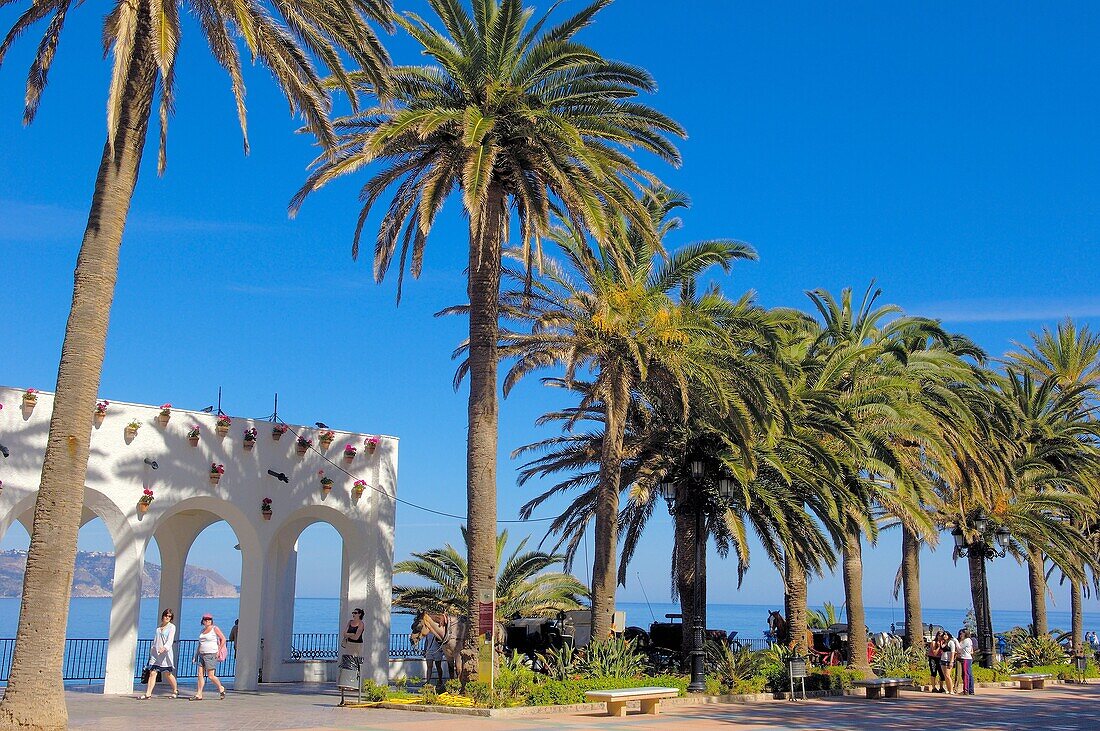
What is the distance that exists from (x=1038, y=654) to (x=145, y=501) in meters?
30.8

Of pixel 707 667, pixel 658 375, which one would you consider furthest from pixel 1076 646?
pixel 658 375

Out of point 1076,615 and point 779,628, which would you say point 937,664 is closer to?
point 779,628

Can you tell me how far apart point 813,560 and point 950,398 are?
21.2 feet

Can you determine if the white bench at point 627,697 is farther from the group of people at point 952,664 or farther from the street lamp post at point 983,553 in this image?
the street lamp post at point 983,553

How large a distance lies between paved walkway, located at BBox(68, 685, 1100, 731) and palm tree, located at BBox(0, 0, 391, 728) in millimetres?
2044

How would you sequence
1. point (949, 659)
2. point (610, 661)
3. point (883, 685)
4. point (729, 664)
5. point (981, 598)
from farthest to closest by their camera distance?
point (981, 598) → point (949, 659) → point (883, 685) → point (729, 664) → point (610, 661)

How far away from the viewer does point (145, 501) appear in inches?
793

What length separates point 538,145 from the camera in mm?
19828

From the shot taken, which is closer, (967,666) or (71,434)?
Result: (71,434)

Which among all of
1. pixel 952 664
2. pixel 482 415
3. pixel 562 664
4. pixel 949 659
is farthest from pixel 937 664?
pixel 482 415

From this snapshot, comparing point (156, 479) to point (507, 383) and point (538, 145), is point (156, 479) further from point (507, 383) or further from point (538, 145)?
point (538, 145)

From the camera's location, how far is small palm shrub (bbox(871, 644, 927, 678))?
96.1 feet

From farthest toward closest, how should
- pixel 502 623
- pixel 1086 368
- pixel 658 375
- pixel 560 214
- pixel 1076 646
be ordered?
pixel 1086 368
pixel 1076 646
pixel 502 623
pixel 658 375
pixel 560 214

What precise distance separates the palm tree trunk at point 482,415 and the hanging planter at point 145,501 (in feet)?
20.6
